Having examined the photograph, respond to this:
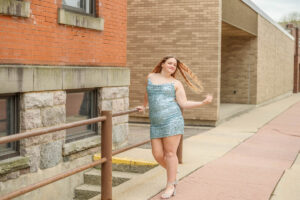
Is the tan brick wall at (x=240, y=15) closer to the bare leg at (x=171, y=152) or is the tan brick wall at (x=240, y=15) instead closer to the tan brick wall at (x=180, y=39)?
the tan brick wall at (x=180, y=39)

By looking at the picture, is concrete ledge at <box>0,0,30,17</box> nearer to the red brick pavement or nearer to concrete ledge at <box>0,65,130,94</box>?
concrete ledge at <box>0,65,130,94</box>

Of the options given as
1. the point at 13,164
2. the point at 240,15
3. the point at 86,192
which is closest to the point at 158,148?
the point at 13,164

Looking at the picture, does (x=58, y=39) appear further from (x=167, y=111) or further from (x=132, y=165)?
(x=167, y=111)

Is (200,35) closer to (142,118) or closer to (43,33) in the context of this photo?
(142,118)

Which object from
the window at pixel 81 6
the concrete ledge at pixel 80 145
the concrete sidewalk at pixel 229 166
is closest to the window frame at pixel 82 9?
the window at pixel 81 6

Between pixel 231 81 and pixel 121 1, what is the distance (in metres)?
12.1

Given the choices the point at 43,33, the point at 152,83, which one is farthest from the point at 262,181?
the point at 43,33

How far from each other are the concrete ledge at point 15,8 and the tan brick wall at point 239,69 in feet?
47.9

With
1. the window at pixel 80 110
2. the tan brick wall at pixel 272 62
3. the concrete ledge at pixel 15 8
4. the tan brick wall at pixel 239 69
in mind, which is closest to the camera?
the concrete ledge at pixel 15 8

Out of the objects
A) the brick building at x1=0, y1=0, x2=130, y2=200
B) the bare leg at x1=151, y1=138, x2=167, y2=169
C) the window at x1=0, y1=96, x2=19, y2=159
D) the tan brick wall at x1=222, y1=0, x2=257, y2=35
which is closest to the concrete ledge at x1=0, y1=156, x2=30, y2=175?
the brick building at x1=0, y1=0, x2=130, y2=200

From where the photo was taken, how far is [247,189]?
590 centimetres

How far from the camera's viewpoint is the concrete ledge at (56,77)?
A: 604cm

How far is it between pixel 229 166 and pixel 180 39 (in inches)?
257

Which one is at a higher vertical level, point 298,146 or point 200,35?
point 200,35
